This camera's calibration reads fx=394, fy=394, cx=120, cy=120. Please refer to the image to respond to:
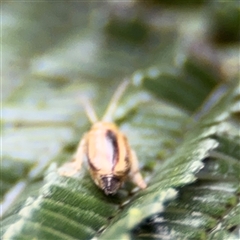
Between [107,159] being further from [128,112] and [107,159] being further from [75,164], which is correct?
[128,112]

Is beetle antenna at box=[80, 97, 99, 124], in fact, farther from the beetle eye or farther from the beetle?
the beetle eye

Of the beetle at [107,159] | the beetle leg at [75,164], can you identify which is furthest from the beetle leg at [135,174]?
the beetle leg at [75,164]

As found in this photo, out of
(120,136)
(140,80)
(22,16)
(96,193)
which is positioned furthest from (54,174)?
(22,16)

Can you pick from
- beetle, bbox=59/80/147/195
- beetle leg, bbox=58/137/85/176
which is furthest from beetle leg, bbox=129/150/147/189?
beetle leg, bbox=58/137/85/176

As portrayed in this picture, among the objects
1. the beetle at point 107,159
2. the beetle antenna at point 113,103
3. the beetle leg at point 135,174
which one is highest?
the beetle antenna at point 113,103

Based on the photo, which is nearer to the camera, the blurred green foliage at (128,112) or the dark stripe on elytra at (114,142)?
the blurred green foliage at (128,112)

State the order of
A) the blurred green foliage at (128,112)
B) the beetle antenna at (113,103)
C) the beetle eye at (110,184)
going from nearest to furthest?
the blurred green foliage at (128,112) → the beetle eye at (110,184) → the beetle antenna at (113,103)

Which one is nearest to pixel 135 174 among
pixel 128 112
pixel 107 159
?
pixel 107 159

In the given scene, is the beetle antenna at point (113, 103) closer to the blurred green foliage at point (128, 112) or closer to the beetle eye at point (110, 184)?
the blurred green foliage at point (128, 112)
